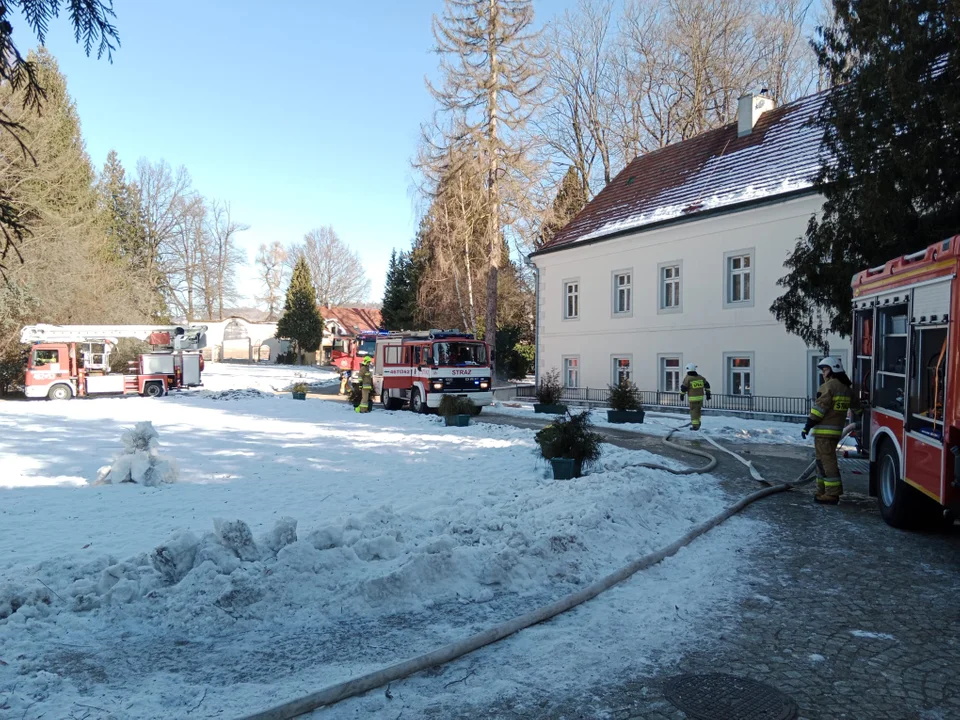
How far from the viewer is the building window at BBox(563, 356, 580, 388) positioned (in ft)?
100

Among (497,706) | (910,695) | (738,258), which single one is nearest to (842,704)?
(910,695)

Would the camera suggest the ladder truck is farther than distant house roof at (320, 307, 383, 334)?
No

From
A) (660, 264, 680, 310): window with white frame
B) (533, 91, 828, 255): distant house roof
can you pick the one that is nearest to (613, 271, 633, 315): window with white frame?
(660, 264, 680, 310): window with white frame

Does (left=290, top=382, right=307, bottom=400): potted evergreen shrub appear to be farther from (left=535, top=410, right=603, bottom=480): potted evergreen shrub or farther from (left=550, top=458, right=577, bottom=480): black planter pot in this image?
(left=550, top=458, right=577, bottom=480): black planter pot

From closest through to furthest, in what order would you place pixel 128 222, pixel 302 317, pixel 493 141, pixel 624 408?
pixel 624 408
pixel 493 141
pixel 128 222
pixel 302 317

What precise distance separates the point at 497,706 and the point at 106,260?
4738 cm

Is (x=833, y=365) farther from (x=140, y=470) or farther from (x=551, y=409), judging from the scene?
(x=551, y=409)

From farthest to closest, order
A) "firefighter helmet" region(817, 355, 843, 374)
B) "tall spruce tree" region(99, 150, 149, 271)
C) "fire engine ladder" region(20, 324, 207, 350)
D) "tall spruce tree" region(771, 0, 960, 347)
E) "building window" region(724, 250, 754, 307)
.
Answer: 1. "tall spruce tree" region(99, 150, 149, 271)
2. "fire engine ladder" region(20, 324, 207, 350)
3. "building window" region(724, 250, 754, 307)
4. "tall spruce tree" region(771, 0, 960, 347)
5. "firefighter helmet" region(817, 355, 843, 374)

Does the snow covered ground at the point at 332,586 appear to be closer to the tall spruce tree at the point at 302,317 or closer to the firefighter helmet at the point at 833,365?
the firefighter helmet at the point at 833,365

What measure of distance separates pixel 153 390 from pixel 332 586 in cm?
3077

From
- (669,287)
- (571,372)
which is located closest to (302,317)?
(571,372)

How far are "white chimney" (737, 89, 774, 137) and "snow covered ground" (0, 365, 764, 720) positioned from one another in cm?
2084

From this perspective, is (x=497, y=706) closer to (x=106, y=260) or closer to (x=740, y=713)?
(x=740, y=713)

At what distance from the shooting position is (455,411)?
782 inches
